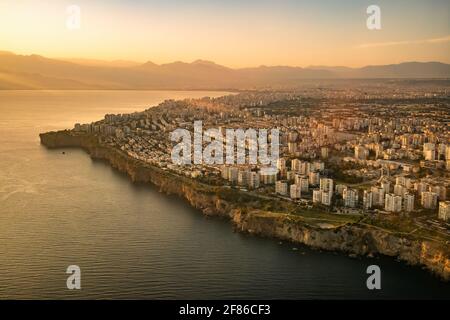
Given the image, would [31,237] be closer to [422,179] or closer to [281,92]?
[422,179]

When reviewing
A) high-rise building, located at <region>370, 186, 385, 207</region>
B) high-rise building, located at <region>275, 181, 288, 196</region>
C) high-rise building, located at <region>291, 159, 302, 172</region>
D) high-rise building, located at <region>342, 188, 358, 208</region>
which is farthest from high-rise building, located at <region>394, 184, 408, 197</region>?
high-rise building, located at <region>291, 159, 302, 172</region>

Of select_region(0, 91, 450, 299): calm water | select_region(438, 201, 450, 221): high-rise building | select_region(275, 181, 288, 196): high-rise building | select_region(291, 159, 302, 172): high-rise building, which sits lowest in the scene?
select_region(0, 91, 450, 299): calm water

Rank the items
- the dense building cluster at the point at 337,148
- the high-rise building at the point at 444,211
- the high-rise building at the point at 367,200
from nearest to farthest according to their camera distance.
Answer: the high-rise building at the point at 444,211 < the high-rise building at the point at 367,200 < the dense building cluster at the point at 337,148

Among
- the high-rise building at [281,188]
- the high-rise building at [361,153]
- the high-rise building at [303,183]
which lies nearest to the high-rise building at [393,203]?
the high-rise building at [303,183]

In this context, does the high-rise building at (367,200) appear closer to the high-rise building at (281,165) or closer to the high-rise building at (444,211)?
the high-rise building at (444,211)

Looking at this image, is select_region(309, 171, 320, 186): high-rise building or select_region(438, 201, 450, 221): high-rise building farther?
select_region(309, 171, 320, 186): high-rise building

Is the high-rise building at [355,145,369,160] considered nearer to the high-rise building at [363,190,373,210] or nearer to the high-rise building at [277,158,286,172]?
the high-rise building at [277,158,286,172]

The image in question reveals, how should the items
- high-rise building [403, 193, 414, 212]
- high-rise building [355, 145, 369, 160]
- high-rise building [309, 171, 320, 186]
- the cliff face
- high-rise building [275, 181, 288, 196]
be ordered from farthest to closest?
high-rise building [355, 145, 369, 160]
high-rise building [309, 171, 320, 186]
high-rise building [275, 181, 288, 196]
high-rise building [403, 193, 414, 212]
the cliff face

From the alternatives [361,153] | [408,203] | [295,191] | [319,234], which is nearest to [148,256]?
[319,234]

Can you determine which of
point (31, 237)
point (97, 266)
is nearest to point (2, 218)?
point (31, 237)

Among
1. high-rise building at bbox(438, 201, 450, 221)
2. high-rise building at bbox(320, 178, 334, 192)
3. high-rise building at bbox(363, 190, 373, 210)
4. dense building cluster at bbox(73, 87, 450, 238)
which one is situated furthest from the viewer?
high-rise building at bbox(320, 178, 334, 192)
